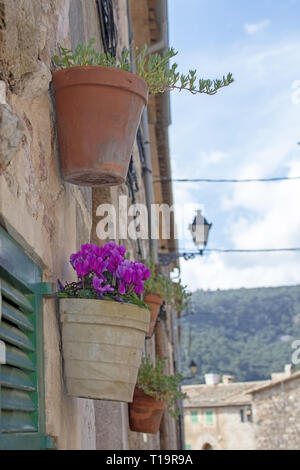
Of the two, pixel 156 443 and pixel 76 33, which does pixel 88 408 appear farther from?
pixel 156 443

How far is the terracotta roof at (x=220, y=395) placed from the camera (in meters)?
36.2

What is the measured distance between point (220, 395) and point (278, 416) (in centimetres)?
766

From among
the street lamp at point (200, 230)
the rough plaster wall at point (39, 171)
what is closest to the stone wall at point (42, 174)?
the rough plaster wall at point (39, 171)

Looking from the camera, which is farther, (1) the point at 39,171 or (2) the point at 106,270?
(2) the point at 106,270

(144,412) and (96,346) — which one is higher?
(96,346)

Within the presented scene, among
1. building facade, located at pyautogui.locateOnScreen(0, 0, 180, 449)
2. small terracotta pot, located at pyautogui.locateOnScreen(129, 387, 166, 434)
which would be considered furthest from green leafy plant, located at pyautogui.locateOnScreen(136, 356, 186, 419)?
building facade, located at pyautogui.locateOnScreen(0, 0, 180, 449)

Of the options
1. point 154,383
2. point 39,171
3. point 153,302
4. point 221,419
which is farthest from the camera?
point 221,419

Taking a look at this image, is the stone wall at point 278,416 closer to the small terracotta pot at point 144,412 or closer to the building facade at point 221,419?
the building facade at point 221,419

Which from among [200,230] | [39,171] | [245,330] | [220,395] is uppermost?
[245,330]

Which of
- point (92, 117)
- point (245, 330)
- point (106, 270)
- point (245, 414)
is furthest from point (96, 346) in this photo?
point (245, 330)

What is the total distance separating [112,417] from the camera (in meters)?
4.60

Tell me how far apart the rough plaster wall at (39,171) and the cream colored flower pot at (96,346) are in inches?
2.0

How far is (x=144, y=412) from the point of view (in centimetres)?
507

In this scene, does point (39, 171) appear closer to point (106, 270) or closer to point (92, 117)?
point (92, 117)
